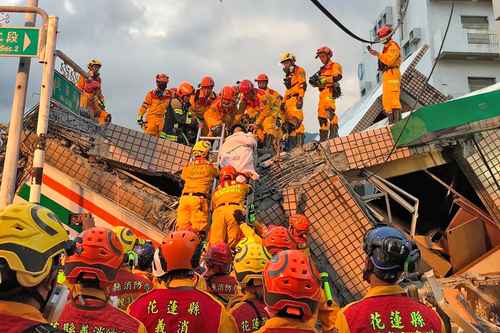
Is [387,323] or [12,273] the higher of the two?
[12,273]

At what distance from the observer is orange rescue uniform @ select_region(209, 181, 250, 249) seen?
7043 millimetres

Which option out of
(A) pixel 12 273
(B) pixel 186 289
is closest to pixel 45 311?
(A) pixel 12 273

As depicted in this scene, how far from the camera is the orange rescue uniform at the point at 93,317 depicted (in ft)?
8.27

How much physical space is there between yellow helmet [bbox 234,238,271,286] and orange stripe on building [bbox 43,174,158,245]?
15.0 feet

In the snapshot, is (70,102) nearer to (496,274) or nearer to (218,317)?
(218,317)

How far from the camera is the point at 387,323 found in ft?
8.61

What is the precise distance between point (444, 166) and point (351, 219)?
8.99 feet

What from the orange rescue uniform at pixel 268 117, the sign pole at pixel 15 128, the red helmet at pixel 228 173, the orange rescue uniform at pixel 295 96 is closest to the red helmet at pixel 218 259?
the red helmet at pixel 228 173

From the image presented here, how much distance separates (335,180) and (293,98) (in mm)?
2796

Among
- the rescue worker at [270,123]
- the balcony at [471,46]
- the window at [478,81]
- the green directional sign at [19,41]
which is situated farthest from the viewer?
the window at [478,81]

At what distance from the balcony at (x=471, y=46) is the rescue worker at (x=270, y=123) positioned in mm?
18578

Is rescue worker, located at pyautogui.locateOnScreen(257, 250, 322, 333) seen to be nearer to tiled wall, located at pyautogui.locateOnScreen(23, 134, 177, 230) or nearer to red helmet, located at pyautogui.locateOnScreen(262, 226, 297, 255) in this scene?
red helmet, located at pyautogui.locateOnScreen(262, 226, 297, 255)

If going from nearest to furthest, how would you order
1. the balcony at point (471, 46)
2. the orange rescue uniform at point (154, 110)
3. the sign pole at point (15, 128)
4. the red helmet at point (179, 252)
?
1. the red helmet at point (179, 252)
2. the sign pole at point (15, 128)
3. the orange rescue uniform at point (154, 110)
4. the balcony at point (471, 46)

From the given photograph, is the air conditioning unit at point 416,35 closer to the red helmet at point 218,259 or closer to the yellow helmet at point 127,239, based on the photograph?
the yellow helmet at point 127,239
